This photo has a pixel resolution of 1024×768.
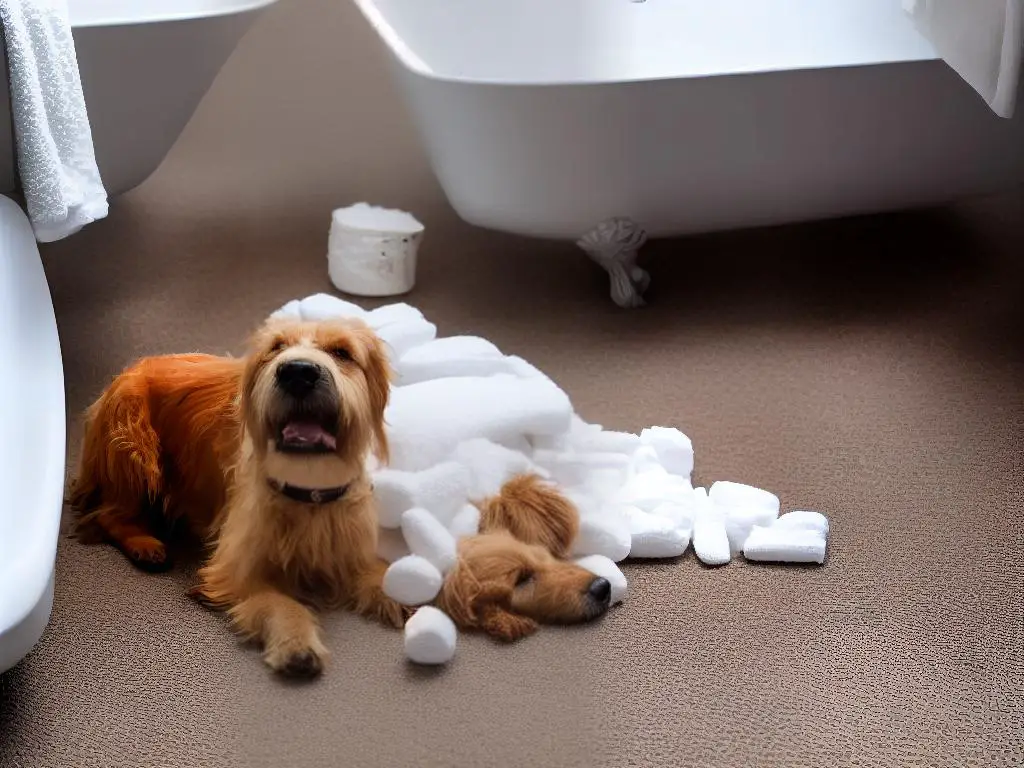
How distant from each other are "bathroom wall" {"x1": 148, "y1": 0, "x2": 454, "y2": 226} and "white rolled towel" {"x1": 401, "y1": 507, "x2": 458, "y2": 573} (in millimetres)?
1725

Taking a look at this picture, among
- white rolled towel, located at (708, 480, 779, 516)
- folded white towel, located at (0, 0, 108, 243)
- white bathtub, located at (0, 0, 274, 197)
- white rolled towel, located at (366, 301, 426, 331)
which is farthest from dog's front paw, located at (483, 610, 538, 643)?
white bathtub, located at (0, 0, 274, 197)

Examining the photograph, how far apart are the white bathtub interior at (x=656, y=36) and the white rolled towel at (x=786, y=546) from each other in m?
1.52

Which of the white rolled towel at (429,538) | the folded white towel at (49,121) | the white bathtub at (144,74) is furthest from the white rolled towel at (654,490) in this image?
the white bathtub at (144,74)

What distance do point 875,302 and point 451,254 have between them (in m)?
1.00

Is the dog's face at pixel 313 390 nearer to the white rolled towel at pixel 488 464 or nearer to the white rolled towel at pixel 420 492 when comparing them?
the white rolled towel at pixel 420 492

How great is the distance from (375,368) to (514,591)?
376 mm

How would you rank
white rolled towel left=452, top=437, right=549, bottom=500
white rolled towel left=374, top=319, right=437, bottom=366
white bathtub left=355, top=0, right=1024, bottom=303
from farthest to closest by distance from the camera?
white bathtub left=355, top=0, right=1024, bottom=303 < white rolled towel left=374, top=319, right=437, bottom=366 < white rolled towel left=452, top=437, right=549, bottom=500

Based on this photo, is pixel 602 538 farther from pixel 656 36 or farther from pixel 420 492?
pixel 656 36

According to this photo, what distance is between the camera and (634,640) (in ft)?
5.98

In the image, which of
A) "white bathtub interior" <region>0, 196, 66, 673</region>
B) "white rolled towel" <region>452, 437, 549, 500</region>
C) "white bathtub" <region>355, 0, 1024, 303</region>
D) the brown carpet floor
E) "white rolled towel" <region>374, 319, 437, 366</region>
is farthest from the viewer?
"white bathtub" <region>355, 0, 1024, 303</region>

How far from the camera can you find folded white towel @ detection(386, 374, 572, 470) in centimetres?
199

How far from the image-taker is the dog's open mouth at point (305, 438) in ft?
5.54

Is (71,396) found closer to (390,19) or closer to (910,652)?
(390,19)

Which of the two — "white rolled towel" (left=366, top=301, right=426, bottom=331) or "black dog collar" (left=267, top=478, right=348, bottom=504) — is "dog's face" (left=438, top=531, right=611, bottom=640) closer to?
"black dog collar" (left=267, top=478, right=348, bottom=504)
